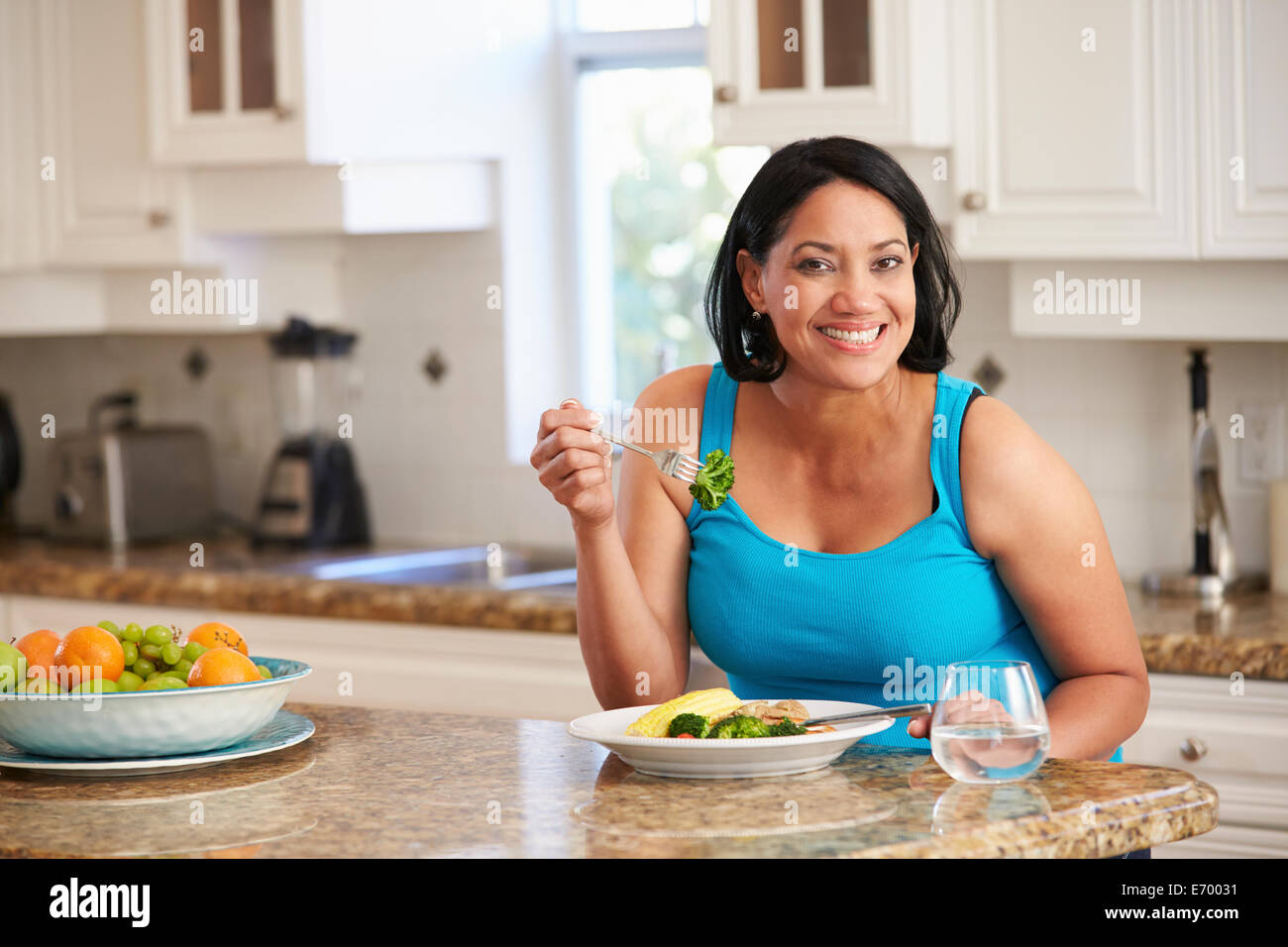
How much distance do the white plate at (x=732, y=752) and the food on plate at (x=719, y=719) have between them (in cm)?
2

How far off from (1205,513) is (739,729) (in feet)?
5.21

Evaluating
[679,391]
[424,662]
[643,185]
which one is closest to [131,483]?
[424,662]

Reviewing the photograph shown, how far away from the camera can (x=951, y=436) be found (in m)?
1.67

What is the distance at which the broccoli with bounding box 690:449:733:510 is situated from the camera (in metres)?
1.53

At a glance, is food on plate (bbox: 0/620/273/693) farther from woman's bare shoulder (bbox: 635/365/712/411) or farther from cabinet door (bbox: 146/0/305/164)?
cabinet door (bbox: 146/0/305/164)

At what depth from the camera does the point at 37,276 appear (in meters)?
3.43

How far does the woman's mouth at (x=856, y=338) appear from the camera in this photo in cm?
161

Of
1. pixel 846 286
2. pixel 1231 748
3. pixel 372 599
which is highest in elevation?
pixel 846 286

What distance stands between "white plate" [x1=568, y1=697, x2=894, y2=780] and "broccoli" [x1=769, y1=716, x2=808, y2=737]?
0.08 feet

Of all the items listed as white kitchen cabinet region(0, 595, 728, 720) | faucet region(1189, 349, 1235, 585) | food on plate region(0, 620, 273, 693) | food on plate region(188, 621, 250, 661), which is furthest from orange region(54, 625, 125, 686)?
faucet region(1189, 349, 1235, 585)

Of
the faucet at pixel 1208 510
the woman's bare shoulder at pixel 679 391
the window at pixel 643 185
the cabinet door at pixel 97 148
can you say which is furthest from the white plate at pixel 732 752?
the cabinet door at pixel 97 148

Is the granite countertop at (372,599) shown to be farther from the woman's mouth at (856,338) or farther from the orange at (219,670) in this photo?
the orange at (219,670)

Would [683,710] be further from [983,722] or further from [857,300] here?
[857,300]

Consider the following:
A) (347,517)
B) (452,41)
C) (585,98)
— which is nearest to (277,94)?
(452,41)
